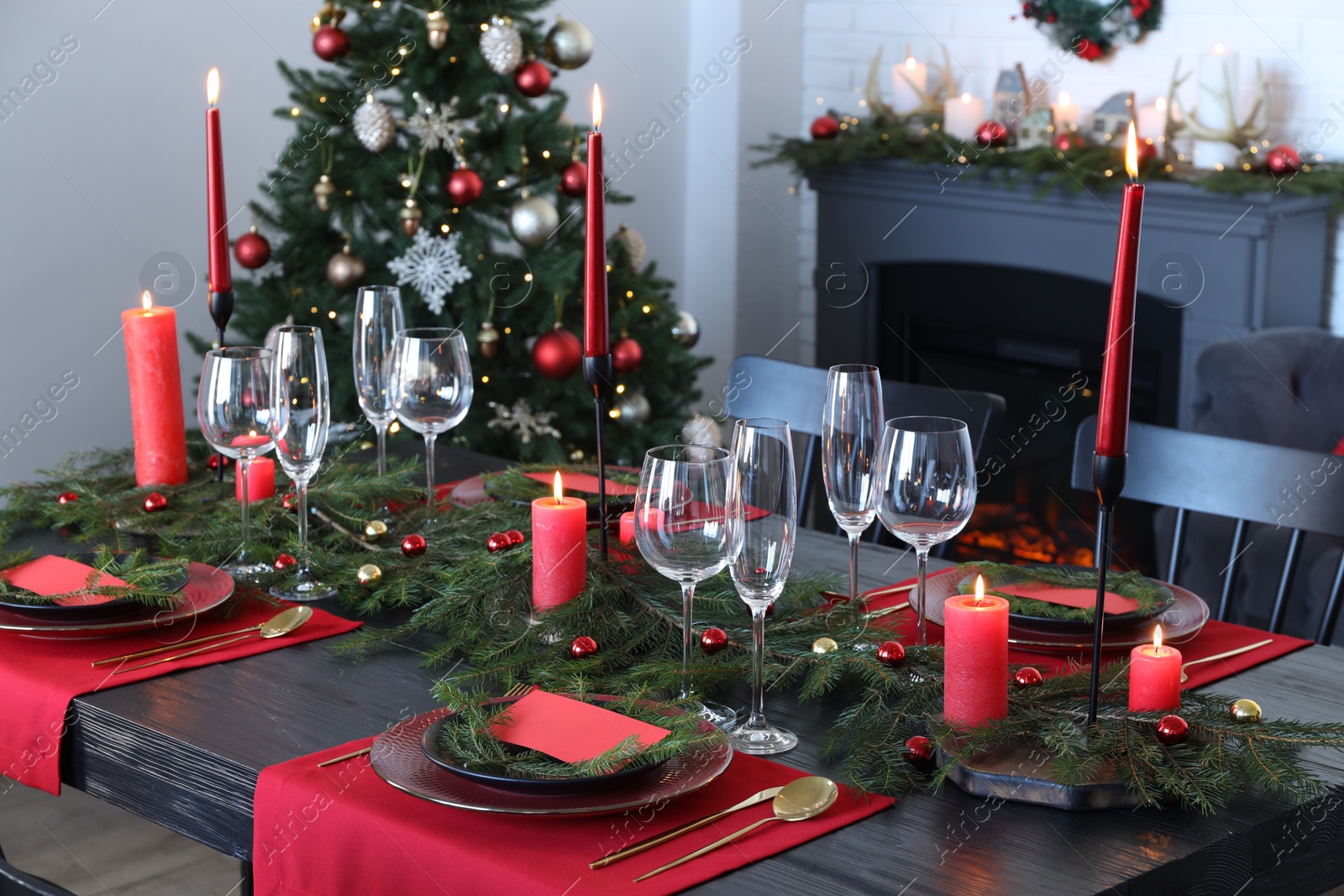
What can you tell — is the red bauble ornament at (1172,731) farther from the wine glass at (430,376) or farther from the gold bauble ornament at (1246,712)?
the wine glass at (430,376)

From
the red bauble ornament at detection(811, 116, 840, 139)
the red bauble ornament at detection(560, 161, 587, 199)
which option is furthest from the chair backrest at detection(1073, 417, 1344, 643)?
the red bauble ornament at detection(811, 116, 840, 139)

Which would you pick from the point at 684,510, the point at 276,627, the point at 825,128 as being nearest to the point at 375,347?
the point at 276,627

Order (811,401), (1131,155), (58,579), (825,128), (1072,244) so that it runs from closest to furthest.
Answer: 1. (1131,155)
2. (58,579)
3. (811,401)
4. (1072,244)
5. (825,128)

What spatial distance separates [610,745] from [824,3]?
3.36 m

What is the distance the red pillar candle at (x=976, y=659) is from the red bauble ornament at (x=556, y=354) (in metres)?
1.89

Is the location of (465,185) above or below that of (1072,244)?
above

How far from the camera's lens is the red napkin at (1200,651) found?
45.5 inches

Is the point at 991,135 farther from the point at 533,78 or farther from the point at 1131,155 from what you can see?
the point at 1131,155

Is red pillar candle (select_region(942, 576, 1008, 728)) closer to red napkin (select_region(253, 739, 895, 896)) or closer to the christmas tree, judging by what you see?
red napkin (select_region(253, 739, 895, 896))

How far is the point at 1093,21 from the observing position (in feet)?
11.0

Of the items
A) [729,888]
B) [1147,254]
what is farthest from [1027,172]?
[729,888]

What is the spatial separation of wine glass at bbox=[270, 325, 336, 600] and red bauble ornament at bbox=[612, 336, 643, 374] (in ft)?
4.82

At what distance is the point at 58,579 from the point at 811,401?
3.40ft

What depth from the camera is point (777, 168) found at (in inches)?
158
